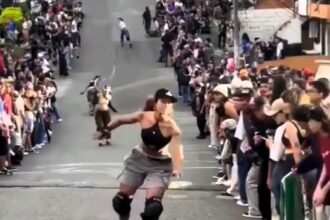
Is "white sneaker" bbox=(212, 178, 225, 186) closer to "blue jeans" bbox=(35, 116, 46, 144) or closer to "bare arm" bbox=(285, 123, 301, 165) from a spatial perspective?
"bare arm" bbox=(285, 123, 301, 165)

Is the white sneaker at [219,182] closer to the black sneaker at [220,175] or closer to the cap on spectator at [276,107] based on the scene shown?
the black sneaker at [220,175]

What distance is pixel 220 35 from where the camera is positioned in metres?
46.1

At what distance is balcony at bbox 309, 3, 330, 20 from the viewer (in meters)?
40.9

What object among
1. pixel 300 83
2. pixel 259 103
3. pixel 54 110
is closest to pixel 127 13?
pixel 54 110

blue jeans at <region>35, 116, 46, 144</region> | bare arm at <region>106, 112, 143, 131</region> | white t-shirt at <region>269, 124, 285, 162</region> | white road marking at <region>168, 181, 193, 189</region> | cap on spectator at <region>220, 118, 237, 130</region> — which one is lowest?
blue jeans at <region>35, 116, 46, 144</region>

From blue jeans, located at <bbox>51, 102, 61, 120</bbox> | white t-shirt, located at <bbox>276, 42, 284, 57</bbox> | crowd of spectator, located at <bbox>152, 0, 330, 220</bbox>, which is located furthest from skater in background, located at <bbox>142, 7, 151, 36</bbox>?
crowd of spectator, located at <bbox>152, 0, 330, 220</bbox>

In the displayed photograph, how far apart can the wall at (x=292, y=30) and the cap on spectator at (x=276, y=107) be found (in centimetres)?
3292

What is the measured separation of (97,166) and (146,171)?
8.64 meters

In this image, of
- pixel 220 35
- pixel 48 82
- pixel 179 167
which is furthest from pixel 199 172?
pixel 220 35

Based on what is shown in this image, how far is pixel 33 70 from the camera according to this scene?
3291cm

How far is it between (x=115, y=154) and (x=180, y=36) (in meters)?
19.2

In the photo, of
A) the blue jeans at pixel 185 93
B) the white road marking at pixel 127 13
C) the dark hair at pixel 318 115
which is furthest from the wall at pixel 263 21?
the dark hair at pixel 318 115

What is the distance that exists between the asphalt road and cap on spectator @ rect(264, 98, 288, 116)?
1733 mm

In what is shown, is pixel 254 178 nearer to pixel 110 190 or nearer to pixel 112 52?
pixel 110 190
